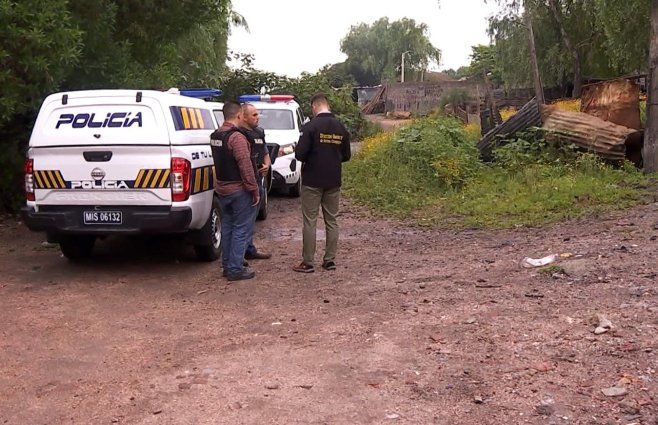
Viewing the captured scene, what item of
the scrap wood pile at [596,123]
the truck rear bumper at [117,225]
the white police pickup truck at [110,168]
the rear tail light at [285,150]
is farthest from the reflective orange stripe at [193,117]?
the scrap wood pile at [596,123]

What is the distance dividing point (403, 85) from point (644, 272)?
35.0 metres

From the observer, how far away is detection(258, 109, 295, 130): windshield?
13.4m

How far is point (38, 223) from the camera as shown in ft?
23.1

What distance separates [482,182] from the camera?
12.1 m

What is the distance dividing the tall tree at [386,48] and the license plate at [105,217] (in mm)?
63555

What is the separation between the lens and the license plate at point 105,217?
22.7ft

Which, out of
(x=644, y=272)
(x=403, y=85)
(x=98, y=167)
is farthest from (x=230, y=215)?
(x=403, y=85)

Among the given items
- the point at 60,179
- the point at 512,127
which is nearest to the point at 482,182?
the point at 512,127

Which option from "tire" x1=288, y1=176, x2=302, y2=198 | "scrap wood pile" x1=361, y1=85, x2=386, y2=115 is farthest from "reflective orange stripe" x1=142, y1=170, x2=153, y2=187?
"scrap wood pile" x1=361, y1=85, x2=386, y2=115

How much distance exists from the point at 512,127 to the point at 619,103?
203 cm

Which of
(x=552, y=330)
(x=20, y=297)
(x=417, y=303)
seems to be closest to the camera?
(x=552, y=330)

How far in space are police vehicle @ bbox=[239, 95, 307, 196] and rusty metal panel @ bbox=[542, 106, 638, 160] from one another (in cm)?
475

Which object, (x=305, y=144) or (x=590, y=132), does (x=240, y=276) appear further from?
(x=590, y=132)

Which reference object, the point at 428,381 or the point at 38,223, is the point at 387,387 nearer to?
the point at 428,381
